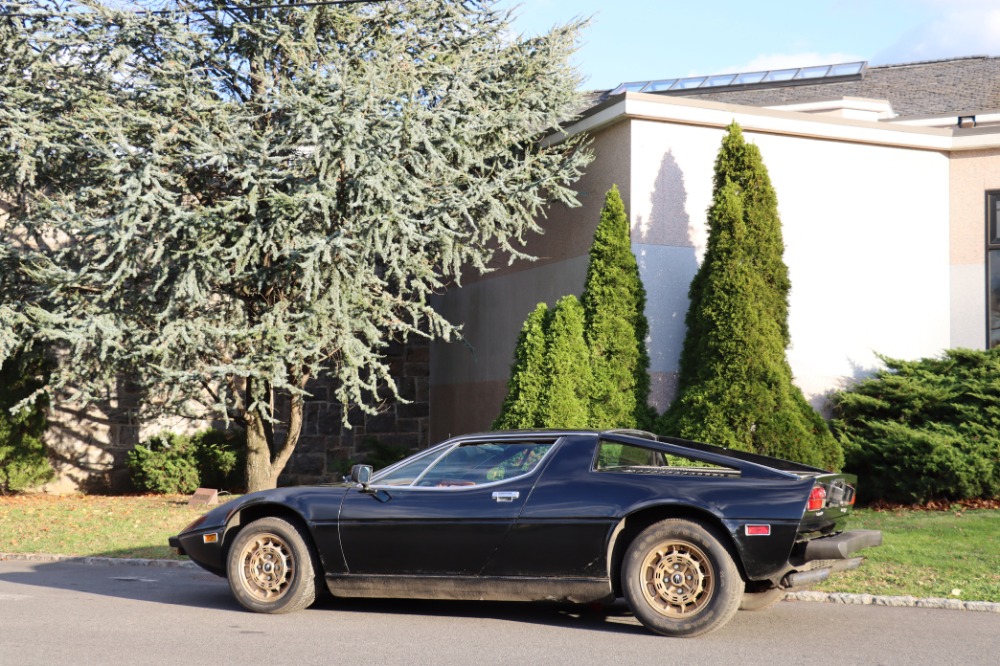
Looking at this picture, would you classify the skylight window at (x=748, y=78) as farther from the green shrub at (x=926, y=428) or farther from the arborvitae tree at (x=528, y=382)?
the arborvitae tree at (x=528, y=382)

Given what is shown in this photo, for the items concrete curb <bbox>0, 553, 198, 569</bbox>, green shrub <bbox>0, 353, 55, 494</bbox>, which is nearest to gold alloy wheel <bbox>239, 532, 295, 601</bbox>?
concrete curb <bbox>0, 553, 198, 569</bbox>

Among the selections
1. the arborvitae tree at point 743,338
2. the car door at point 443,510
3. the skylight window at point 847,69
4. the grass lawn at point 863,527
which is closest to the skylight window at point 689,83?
the skylight window at point 847,69

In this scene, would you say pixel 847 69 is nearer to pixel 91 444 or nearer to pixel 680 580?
pixel 91 444

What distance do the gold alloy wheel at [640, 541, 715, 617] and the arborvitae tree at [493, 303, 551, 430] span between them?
6839 mm

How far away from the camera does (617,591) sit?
7.08 metres

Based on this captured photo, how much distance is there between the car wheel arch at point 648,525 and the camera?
679cm

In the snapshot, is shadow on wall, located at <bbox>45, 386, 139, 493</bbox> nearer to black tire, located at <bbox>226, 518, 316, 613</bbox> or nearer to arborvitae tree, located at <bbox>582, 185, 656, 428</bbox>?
arborvitae tree, located at <bbox>582, 185, 656, 428</bbox>

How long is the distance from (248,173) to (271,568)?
6823 millimetres

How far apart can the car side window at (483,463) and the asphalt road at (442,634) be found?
40.0 inches

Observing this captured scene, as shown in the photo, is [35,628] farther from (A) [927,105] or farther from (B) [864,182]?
(A) [927,105]

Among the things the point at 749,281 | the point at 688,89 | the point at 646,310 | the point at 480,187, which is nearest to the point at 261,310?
the point at 480,187

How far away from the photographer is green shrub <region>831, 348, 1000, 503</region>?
512 inches

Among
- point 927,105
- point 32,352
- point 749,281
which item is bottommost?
point 32,352

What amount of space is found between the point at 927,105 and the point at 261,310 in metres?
17.8
